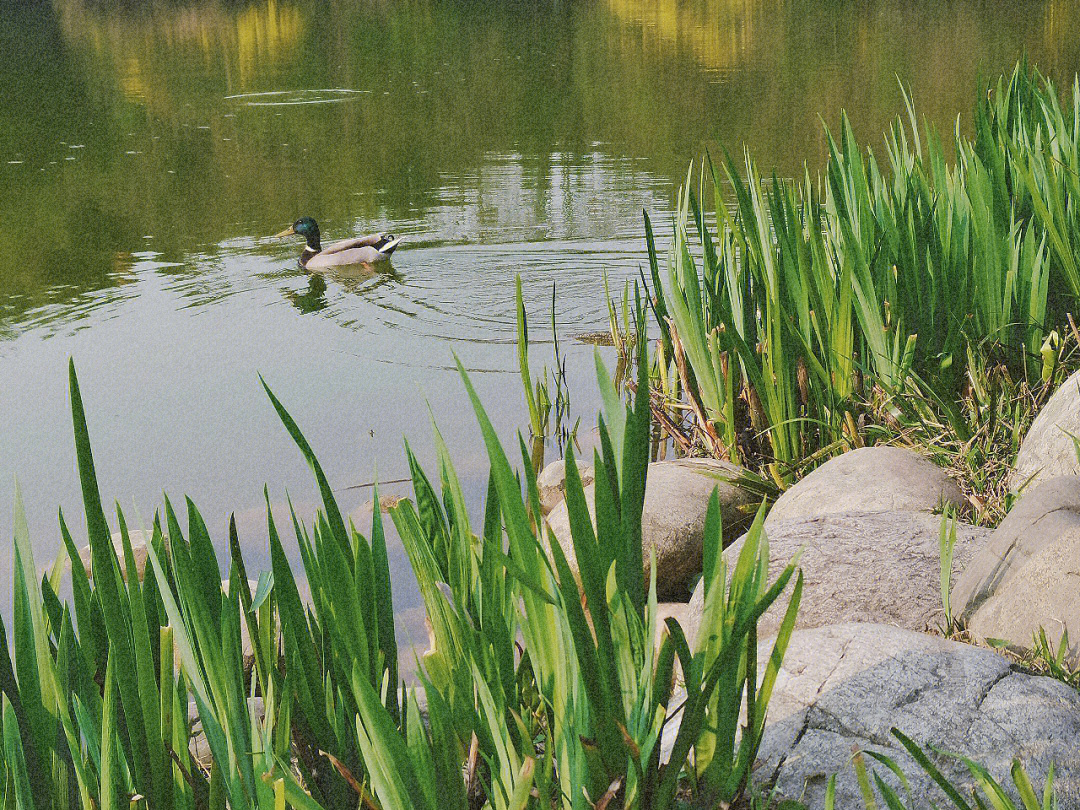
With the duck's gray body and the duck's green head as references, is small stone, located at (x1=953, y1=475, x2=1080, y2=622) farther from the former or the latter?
the duck's green head

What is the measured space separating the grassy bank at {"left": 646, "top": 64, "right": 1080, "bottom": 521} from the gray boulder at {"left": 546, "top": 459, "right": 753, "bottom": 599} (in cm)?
17

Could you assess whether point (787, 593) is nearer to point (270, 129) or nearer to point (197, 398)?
point (197, 398)

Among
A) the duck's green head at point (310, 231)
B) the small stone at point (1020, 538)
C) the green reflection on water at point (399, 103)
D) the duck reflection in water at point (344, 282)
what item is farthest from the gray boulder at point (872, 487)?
the duck's green head at point (310, 231)

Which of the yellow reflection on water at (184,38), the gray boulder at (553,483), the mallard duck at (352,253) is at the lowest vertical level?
the gray boulder at (553,483)

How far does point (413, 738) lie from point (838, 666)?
88cm

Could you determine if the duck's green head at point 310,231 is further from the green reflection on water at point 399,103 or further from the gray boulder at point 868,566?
the gray boulder at point 868,566

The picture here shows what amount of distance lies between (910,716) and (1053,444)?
1.28 m

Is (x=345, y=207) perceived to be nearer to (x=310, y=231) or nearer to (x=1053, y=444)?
(x=310, y=231)

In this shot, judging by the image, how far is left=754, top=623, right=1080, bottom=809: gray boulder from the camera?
68.7 inches

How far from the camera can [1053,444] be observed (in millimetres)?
2859

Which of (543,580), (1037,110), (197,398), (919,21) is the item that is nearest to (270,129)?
(197,398)

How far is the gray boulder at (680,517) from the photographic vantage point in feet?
11.0

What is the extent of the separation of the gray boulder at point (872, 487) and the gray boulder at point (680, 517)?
0.80 feet

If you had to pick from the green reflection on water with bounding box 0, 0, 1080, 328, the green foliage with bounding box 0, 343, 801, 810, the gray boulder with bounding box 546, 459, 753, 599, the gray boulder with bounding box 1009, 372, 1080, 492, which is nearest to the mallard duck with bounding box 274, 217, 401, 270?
the green reflection on water with bounding box 0, 0, 1080, 328
